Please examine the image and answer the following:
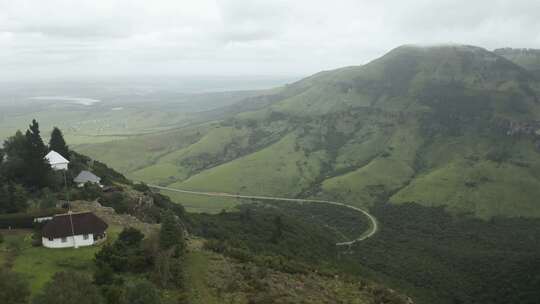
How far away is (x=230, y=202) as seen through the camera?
17712cm

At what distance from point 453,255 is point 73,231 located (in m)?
109

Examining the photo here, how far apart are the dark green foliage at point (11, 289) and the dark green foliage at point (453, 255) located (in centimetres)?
6766

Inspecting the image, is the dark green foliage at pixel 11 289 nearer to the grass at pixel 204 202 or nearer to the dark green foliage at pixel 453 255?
the dark green foliage at pixel 453 255

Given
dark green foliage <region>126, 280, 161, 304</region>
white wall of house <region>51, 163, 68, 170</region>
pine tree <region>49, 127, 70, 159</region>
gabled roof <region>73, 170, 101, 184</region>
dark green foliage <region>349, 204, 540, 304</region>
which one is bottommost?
dark green foliage <region>349, 204, 540, 304</region>

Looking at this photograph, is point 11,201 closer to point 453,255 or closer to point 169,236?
point 169,236

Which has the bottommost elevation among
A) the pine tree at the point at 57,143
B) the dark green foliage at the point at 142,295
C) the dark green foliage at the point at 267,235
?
the dark green foliage at the point at 267,235

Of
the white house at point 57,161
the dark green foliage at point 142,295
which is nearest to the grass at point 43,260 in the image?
the dark green foliage at point 142,295

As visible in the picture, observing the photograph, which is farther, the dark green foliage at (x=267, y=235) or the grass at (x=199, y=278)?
the dark green foliage at (x=267, y=235)

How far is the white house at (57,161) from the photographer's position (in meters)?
72.0

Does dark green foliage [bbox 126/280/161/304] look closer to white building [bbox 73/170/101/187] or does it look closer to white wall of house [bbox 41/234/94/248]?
white wall of house [bbox 41/234/94/248]

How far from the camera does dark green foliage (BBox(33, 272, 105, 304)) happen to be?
24078 mm

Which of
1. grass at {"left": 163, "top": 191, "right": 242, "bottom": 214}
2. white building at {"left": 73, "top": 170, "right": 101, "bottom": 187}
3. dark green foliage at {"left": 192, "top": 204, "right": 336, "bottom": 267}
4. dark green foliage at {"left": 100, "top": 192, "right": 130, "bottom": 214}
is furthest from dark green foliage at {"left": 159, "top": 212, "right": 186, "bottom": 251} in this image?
grass at {"left": 163, "top": 191, "right": 242, "bottom": 214}

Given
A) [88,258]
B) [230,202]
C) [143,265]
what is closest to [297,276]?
[143,265]

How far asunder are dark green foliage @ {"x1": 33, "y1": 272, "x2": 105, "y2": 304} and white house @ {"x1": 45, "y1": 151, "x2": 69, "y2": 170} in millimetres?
51422
